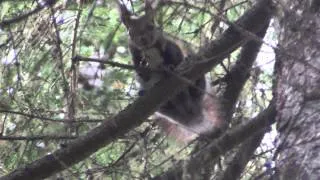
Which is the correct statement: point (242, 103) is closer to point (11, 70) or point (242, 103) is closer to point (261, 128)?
point (261, 128)

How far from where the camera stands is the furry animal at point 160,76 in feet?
12.3

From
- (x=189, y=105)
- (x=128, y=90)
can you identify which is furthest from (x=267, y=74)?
(x=128, y=90)

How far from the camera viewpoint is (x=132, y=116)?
3383mm

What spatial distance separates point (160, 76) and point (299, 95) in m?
0.95

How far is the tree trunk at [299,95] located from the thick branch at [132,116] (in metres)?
0.24

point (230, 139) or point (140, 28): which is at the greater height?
point (140, 28)

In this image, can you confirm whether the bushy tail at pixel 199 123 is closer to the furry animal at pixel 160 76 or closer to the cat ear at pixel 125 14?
the furry animal at pixel 160 76

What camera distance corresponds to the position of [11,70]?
405 centimetres

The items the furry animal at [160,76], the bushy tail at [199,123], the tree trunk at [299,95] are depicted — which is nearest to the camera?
the tree trunk at [299,95]

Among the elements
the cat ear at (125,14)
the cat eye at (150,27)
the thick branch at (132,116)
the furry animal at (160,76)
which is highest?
the furry animal at (160,76)

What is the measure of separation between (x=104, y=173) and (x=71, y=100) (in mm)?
618

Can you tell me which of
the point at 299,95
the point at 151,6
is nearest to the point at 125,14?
the point at 151,6

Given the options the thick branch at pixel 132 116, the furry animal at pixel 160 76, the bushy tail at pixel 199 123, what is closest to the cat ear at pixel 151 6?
the thick branch at pixel 132 116

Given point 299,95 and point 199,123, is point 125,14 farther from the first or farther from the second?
point 199,123
